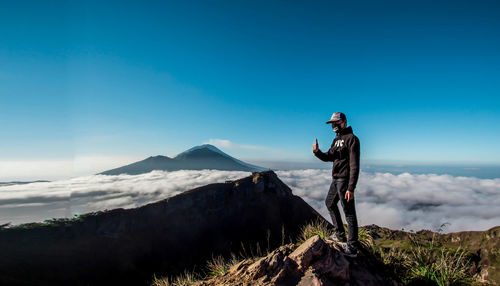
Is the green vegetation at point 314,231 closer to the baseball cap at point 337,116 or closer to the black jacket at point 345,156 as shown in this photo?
the black jacket at point 345,156

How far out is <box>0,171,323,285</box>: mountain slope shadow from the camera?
48688 mm

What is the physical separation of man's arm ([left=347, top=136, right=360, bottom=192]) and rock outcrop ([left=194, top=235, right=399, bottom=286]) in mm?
1292

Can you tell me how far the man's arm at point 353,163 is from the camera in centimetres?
421

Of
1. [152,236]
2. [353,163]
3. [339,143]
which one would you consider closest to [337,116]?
[339,143]

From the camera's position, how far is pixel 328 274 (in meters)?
3.83

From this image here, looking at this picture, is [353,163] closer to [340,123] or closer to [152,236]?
[340,123]

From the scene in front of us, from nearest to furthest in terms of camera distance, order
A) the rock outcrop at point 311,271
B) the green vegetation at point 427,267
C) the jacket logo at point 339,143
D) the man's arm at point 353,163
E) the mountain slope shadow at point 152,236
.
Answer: the rock outcrop at point 311,271 < the green vegetation at point 427,267 < the man's arm at point 353,163 < the jacket logo at point 339,143 < the mountain slope shadow at point 152,236

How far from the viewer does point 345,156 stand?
15.0ft

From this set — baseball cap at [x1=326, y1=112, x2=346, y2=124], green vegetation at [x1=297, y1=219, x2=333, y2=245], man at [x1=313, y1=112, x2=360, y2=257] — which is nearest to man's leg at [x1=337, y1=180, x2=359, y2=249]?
man at [x1=313, y1=112, x2=360, y2=257]

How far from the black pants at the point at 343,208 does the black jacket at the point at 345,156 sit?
0.19 metres

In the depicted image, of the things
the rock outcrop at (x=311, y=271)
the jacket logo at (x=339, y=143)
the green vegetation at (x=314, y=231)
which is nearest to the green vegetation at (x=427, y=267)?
the rock outcrop at (x=311, y=271)

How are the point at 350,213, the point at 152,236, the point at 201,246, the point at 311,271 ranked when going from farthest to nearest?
1. the point at 201,246
2. the point at 152,236
3. the point at 350,213
4. the point at 311,271

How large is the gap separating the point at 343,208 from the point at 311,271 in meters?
1.45

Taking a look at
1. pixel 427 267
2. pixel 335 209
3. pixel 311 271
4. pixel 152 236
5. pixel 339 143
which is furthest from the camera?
pixel 152 236
